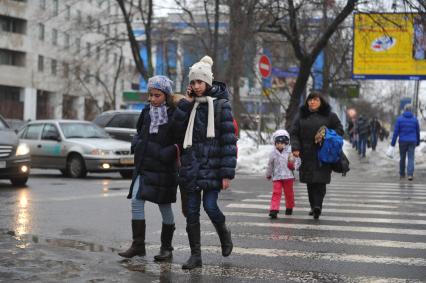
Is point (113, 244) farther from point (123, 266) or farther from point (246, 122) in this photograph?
point (246, 122)

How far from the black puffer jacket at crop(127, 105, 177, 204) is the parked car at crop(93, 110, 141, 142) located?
42.8ft

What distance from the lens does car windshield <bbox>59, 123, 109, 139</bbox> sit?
57.8ft

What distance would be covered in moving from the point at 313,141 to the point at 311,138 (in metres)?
0.05

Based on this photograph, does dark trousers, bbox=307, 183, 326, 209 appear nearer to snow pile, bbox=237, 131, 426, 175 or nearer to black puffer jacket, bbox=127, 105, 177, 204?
black puffer jacket, bbox=127, 105, 177, 204

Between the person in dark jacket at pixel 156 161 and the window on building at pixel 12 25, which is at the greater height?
the window on building at pixel 12 25

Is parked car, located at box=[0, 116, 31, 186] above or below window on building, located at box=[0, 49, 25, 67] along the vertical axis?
below

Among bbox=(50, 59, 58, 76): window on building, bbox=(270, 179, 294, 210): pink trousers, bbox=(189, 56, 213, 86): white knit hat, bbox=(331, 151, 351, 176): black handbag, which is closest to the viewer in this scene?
bbox=(189, 56, 213, 86): white knit hat

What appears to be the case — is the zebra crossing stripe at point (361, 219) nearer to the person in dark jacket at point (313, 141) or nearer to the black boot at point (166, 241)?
the person in dark jacket at point (313, 141)

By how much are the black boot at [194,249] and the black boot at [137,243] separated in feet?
1.91

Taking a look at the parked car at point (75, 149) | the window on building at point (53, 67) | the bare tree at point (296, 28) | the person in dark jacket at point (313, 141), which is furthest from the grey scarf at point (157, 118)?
the window on building at point (53, 67)

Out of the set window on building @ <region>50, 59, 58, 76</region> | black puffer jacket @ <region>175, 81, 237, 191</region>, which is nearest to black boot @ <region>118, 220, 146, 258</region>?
black puffer jacket @ <region>175, 81, 237, 191</region>

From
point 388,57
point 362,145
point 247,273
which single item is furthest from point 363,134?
point 247,273

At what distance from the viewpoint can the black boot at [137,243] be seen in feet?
20.5

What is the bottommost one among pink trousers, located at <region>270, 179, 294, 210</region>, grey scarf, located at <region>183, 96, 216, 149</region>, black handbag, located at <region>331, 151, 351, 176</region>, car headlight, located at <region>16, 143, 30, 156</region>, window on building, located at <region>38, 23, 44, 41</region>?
pink trousers, located at <region>270, 179, 294, 210</region>
